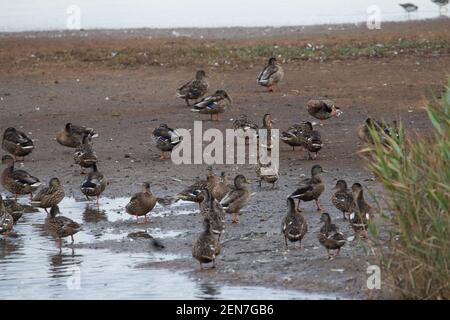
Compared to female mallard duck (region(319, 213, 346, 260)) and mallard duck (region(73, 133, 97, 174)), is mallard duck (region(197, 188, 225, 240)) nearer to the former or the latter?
female mallard duck (region(319, 213, 346, 260))

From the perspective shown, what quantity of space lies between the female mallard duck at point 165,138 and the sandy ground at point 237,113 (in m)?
0.28

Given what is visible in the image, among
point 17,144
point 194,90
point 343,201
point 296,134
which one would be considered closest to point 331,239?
point 343,201

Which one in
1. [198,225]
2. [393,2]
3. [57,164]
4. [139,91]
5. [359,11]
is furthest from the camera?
[393,2]

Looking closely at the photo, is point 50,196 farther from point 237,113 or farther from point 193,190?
point 237,113

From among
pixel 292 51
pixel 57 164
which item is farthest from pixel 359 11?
pixel 57 164

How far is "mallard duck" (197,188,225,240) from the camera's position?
1404cm

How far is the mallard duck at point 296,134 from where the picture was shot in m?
18.9

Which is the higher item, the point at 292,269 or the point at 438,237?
the point at 438,237

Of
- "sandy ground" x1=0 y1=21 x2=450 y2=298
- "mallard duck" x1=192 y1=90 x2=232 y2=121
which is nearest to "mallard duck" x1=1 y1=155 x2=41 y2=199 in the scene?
"sandy ground" x1=0 y1=21 x2=450 y2=298

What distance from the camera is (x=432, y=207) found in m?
10.5

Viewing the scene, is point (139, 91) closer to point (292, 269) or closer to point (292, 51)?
point (292, 51)

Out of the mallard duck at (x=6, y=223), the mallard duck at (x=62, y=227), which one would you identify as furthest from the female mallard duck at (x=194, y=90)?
the mallard duck at (x=62, y=227)

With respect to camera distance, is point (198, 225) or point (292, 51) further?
point (292, 51)
